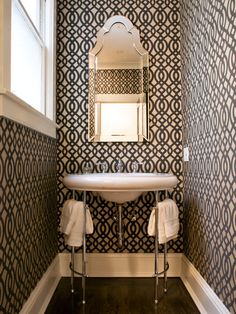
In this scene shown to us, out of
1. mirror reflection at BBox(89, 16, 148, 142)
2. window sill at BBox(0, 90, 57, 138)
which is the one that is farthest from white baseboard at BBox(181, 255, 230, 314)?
window sill at BBox(0, 90, 57, 138)

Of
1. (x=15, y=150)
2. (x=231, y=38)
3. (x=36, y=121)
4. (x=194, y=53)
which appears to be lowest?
(x=15, y=150)

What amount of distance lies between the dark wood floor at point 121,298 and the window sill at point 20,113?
3.72 ft

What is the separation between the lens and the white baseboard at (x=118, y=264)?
7.39ft

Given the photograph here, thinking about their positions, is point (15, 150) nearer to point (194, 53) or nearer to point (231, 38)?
point (231, 38)

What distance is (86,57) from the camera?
7.59ft

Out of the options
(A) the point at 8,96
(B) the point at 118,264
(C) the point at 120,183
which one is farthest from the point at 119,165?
(A) the point at 8,96

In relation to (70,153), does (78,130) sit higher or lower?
higher

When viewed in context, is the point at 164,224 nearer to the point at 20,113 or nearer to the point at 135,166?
the point at 135,166

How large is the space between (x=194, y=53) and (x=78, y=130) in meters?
1.07

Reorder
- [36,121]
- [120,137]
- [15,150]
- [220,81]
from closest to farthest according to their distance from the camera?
[15,150] → [220,81] → [36,121] → [120,137]

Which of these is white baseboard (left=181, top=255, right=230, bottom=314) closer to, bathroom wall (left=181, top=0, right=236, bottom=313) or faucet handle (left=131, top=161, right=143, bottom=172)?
bathroom wall (left=181, top=0, right=236, bottom=313)

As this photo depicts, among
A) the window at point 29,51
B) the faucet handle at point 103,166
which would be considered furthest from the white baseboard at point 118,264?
the window at point 29,51

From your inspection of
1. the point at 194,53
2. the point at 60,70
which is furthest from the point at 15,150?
the point at 194,53

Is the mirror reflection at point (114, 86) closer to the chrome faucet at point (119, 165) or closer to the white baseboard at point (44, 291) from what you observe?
the chrome faucet at point (119, 165)
